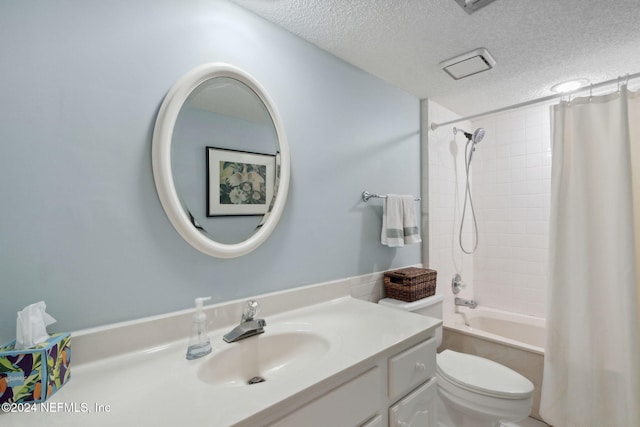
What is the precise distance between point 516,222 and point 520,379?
1460 millimetres

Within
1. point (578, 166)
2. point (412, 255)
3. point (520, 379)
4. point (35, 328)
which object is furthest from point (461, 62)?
point (35, 328)

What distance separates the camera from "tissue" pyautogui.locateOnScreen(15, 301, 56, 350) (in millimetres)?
670

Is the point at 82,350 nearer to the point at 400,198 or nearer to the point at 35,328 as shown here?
the point at 35,328

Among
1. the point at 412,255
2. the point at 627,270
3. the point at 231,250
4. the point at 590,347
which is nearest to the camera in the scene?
the point at 231,250

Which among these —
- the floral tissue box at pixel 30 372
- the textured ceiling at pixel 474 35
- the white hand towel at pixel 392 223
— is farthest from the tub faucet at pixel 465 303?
the floral tissue box at pixel 30 372

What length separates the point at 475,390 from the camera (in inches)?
55.4

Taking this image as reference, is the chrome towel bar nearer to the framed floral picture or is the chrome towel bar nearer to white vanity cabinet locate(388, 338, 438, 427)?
the framed floral picture

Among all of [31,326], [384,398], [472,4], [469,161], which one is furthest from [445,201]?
[31,326]

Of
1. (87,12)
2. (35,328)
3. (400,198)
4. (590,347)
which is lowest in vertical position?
(590,347)

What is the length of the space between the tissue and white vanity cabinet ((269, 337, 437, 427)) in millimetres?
602

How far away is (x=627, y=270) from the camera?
1305 millimetres

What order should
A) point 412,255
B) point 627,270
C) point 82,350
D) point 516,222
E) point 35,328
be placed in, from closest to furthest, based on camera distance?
point 35,328 < point 82,350 < point 627,270 < point 412,255 < point 516,222

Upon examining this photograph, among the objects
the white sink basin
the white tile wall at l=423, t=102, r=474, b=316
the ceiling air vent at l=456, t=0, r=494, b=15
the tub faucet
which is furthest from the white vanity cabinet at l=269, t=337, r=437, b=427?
the tub faucet

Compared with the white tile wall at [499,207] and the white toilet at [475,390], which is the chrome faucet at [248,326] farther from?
the white tile wall at [499,207]
